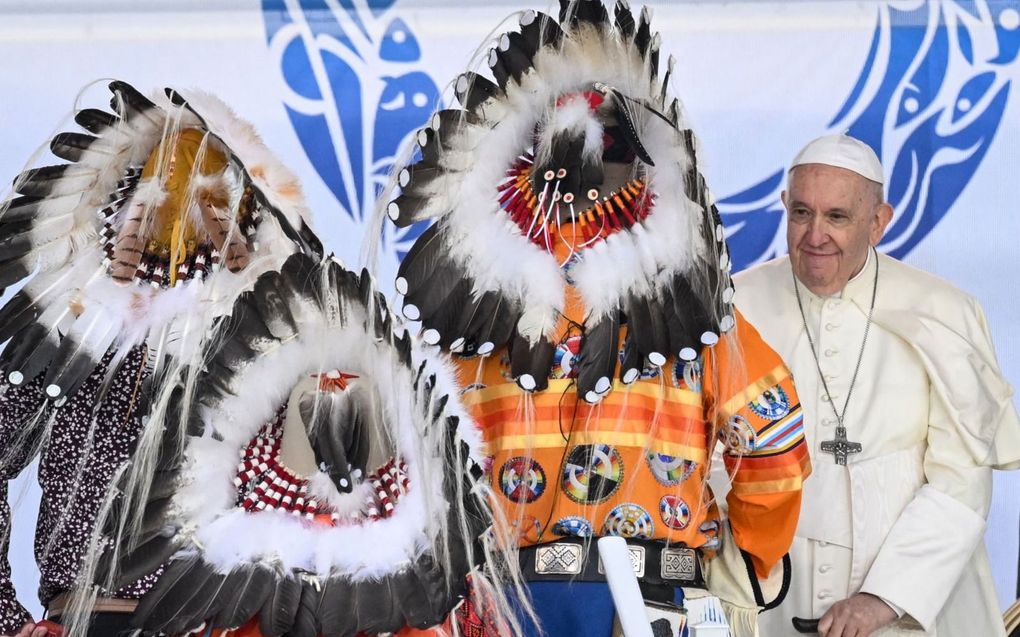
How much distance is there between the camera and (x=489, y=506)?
8.73 feet

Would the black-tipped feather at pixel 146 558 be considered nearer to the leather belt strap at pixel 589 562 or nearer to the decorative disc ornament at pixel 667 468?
the leather belt strap at pixel 589 562

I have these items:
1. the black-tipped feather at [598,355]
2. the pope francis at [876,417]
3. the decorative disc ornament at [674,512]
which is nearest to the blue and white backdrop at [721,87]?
the pope francis at [876,417]

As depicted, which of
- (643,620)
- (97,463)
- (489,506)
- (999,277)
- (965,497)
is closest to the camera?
(643,620)

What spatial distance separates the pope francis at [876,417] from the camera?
338 centimetres

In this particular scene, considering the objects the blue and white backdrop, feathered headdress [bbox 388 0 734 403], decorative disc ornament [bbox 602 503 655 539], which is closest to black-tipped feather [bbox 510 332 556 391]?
feathered headdress [bbox 388 0 734 403]

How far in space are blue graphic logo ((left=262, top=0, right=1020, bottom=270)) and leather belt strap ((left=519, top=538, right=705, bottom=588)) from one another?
56.8 inches

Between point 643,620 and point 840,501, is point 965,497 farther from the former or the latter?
point 643,620

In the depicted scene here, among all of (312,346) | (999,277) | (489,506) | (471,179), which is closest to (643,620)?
(489,506)

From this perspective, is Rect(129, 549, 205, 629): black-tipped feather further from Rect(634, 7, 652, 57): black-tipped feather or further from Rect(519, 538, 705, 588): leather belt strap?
Rect(634, 7, 652, 57): black-tipped feather

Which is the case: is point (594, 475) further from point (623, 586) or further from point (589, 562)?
point (623, 586)

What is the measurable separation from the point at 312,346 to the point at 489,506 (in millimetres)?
430

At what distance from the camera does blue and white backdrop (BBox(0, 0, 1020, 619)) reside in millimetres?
4051

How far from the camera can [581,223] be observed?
2.91m

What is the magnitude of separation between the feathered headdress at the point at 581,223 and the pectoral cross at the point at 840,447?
29.2 inches
